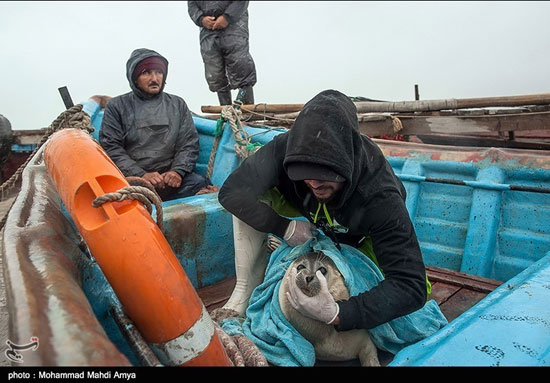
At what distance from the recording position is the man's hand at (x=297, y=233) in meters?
2.05

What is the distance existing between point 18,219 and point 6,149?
4.43 meters

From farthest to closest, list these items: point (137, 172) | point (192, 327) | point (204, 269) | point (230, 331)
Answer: point (137, 172) → point (204, 269) → point (230, 331) → point (192, 327)

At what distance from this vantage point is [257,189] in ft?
6.72

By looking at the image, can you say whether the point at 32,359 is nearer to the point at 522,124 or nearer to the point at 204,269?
the point at 204,269

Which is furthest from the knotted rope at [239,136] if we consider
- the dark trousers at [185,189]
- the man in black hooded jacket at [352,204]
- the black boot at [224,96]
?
the black boot at [224,96]

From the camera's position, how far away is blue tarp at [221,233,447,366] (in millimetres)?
1671

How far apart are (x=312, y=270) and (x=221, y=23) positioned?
4124 millimetres

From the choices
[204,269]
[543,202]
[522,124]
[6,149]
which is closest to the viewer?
[543,202]

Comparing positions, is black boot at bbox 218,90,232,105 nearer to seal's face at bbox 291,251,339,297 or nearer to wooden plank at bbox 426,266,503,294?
wooden plank at bbox 426,266,503,294

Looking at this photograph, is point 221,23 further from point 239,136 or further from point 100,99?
point 239,136

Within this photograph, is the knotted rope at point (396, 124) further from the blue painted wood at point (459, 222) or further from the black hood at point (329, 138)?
the black hood at point (329, 138)

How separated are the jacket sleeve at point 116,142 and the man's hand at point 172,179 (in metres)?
0.17

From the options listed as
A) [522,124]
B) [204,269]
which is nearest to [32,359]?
[204,269]

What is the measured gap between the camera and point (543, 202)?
2441mm
